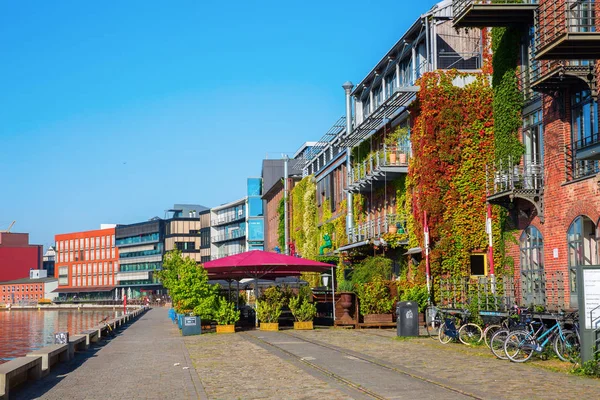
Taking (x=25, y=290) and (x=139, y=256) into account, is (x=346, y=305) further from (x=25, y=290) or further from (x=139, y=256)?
(x=25, y=290)

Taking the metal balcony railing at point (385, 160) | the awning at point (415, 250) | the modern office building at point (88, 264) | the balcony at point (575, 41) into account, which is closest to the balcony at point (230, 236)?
the modern office building at point (88, 264)

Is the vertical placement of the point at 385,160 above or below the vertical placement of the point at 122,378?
above

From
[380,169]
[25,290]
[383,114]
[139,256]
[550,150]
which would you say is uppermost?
[383,114]

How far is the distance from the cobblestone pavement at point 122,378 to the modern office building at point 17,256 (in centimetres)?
16753

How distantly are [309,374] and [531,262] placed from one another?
1331 centimetres

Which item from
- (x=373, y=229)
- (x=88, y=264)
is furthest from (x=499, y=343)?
(x=88, y=264)

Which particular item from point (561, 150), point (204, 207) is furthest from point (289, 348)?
point (204, 207)

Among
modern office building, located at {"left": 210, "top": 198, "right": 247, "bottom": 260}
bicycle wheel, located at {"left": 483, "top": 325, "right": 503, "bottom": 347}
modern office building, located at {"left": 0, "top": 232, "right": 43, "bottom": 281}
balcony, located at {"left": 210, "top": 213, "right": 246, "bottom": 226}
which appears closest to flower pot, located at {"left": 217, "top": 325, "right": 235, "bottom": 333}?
bicycle wheel, located at {"left": 483, "top": 325, "right": 503, "bottom": 347}

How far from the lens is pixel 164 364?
19.1 metres

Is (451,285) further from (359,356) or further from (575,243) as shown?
(359,356)

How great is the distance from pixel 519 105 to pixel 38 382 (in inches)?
729

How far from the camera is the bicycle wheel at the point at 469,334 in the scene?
21.9 metres

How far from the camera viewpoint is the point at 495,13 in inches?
1022

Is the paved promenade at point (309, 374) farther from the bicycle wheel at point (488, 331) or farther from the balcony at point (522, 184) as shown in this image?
→ the balcony at point (522, 184)
